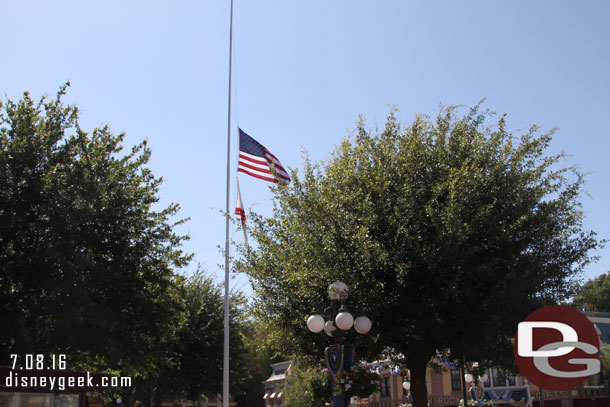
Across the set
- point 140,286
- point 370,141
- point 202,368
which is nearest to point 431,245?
point 370,141

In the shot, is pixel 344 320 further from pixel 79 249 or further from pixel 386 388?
pixel 386 388

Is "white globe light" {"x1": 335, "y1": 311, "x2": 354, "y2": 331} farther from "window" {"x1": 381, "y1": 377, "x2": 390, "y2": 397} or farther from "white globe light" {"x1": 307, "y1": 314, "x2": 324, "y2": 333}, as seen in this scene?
"window" {"x1": 381, "y1": 377, "x2": 390, "y2": 397}

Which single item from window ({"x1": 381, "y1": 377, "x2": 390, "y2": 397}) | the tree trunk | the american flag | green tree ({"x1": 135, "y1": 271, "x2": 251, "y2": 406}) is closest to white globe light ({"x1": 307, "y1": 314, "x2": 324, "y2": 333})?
the tree trunk

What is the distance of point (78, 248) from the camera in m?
15.4

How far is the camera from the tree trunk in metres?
16.6

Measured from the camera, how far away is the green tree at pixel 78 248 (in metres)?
14.4

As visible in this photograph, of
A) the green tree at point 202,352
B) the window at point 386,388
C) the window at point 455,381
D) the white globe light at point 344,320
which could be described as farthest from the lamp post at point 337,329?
the window at point 386,388

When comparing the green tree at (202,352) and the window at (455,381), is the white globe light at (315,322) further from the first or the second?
the window at (455,381)

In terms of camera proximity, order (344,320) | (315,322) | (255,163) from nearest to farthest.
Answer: (344,320)
(315,322)
(255,163)

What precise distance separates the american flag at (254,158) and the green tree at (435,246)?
25.8 ft

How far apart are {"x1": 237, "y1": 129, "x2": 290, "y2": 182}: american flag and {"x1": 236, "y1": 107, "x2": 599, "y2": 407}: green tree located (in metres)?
7.85

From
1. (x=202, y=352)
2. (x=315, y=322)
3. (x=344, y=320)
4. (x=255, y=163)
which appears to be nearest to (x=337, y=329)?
(x=315, y=322)

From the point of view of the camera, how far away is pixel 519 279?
14.3 meters

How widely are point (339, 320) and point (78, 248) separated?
7.74 m
